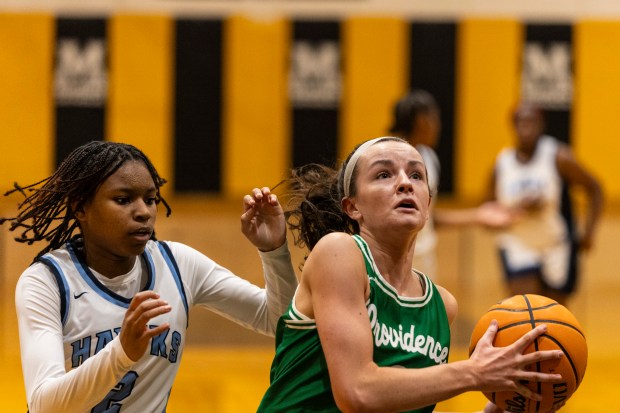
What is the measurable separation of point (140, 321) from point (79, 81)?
6.58 m

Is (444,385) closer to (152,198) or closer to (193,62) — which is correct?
(152,198)

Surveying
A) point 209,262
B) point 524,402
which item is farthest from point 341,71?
point 524,402

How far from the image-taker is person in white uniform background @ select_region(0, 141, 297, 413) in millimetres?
2580

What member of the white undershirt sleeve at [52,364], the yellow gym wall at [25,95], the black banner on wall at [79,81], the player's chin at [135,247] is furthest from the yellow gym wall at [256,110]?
the white undershirt sleeve at [52,364]

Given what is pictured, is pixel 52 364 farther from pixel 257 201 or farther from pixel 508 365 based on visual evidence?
pixel 508 365

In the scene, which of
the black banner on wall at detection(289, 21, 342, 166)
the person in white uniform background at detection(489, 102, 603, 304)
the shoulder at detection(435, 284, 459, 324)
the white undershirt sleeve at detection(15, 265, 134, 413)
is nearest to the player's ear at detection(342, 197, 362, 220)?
the shoulder at detection(435, 284, 459, 324)

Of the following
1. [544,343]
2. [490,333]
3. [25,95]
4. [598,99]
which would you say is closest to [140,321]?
[490,333]

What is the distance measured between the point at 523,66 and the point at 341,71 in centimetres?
Result: 157

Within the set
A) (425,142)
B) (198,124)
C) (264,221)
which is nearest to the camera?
(264,221)

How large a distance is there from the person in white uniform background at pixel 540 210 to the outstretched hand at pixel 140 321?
4483mm

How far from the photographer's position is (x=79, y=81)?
8.66 m

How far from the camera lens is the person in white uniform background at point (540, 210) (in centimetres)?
662

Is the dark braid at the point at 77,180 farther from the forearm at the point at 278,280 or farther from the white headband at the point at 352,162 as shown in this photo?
the white headband at the point at 352,162

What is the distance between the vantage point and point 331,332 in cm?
237
